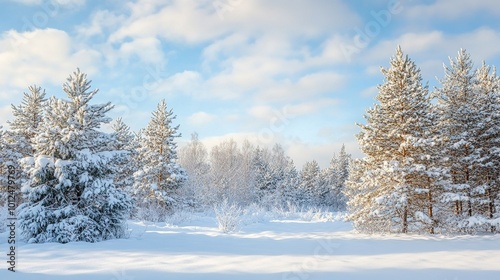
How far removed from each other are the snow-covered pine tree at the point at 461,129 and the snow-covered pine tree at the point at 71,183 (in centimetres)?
1372

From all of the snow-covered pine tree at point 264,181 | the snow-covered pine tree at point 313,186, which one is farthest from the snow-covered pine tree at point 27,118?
the snow-covered pine tree at point 313,186

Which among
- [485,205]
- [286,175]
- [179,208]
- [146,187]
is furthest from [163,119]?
[286,175]

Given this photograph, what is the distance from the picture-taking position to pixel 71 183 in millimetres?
9594

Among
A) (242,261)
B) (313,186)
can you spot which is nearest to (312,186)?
(313,186)

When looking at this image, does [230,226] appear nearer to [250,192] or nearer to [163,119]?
[163,119]

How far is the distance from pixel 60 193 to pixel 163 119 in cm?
1497

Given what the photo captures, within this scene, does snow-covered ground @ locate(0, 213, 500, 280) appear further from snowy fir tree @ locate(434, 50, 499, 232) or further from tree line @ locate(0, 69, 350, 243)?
snowy fir tree @ locate(434, 50, 499, 232)

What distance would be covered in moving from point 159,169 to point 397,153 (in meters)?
15.9

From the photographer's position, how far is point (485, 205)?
14945mm

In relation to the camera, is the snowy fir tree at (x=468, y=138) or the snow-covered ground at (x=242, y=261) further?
the snowy fir tree at (x=468, y=138)

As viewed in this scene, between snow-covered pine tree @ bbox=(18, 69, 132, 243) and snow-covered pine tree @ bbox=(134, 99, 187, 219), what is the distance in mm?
12360

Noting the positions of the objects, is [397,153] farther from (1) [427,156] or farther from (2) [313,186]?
(2) [313,186]

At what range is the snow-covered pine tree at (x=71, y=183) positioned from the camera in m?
9.30

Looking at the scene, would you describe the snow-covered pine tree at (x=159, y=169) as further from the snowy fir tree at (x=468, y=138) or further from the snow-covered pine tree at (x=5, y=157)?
the snowy fir tree at (x=468, y=138)
